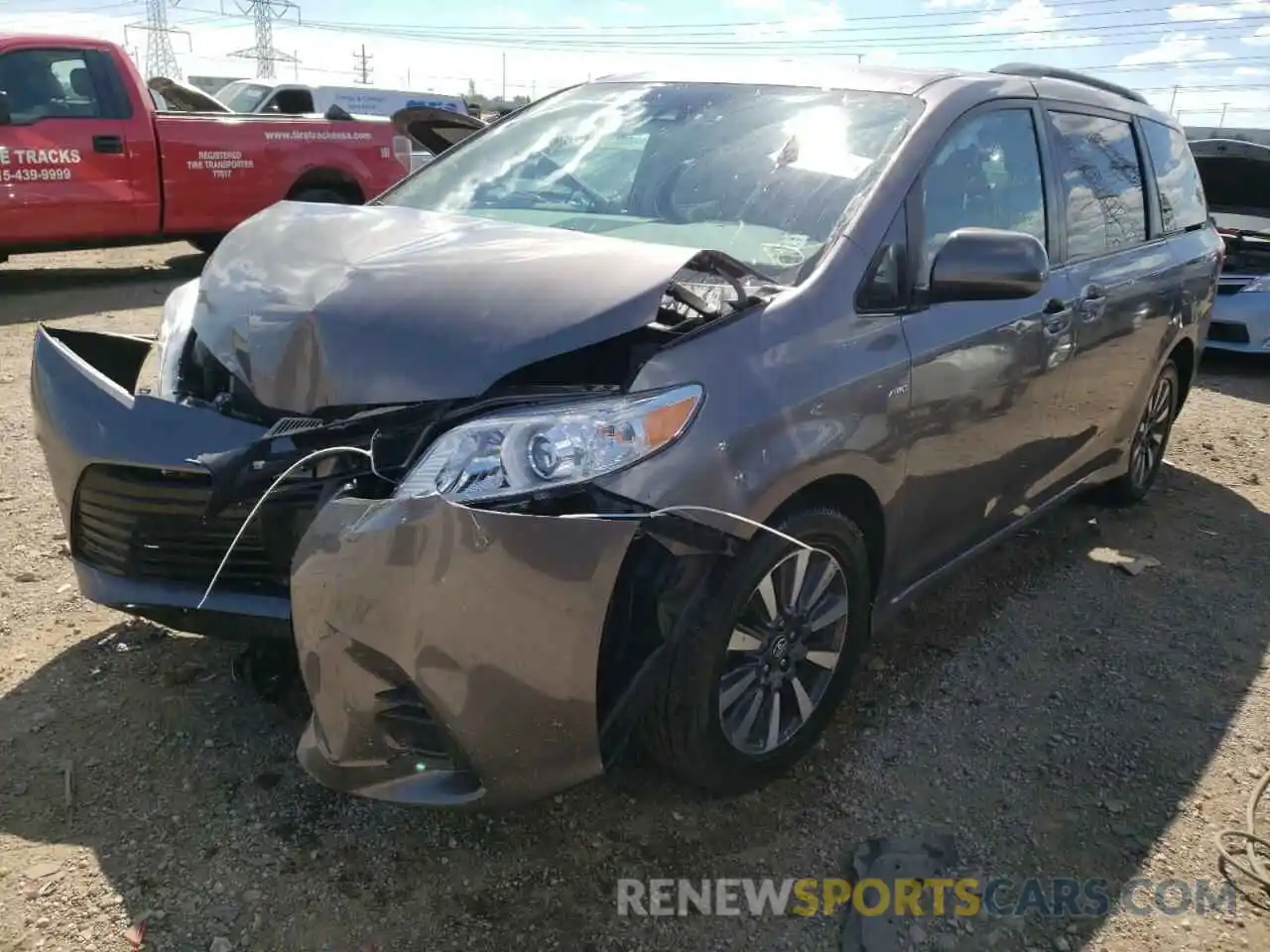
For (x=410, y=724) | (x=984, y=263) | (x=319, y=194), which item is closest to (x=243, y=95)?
(x=319, y=194)

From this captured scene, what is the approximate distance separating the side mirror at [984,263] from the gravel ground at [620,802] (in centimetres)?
131

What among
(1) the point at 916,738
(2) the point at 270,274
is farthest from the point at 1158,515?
(2) the point at 270,274

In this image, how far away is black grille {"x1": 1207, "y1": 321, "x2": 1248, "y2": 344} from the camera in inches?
309

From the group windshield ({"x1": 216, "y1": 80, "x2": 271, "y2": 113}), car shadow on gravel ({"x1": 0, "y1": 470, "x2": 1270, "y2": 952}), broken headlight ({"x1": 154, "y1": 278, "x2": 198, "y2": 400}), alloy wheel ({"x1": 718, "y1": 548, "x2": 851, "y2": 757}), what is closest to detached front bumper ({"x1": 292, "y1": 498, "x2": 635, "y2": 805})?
car shadow on gravel ({"x1": 0, "y1": 470, "x2": 1270, "y2": 952})

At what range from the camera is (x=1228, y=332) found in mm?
7934

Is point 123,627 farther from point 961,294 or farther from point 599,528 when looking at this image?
point 961,294

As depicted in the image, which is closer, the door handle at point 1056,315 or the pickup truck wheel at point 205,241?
the door handle at point 1056,315

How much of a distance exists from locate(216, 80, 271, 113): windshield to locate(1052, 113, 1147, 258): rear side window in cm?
1480

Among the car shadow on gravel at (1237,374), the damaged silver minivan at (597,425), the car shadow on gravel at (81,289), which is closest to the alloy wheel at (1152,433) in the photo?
the damaged silver minivan at (597,425)

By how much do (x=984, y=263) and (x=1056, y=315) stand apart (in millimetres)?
880

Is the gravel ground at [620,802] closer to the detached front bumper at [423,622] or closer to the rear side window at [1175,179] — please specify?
the detached front bumper at [423,622]

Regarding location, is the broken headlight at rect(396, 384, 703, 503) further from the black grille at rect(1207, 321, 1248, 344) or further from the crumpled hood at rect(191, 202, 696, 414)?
the black grille at rect(1207, 321, 1248, 344)

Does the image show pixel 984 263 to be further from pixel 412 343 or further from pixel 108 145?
pixel 108 145

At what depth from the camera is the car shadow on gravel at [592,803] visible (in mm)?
2248
